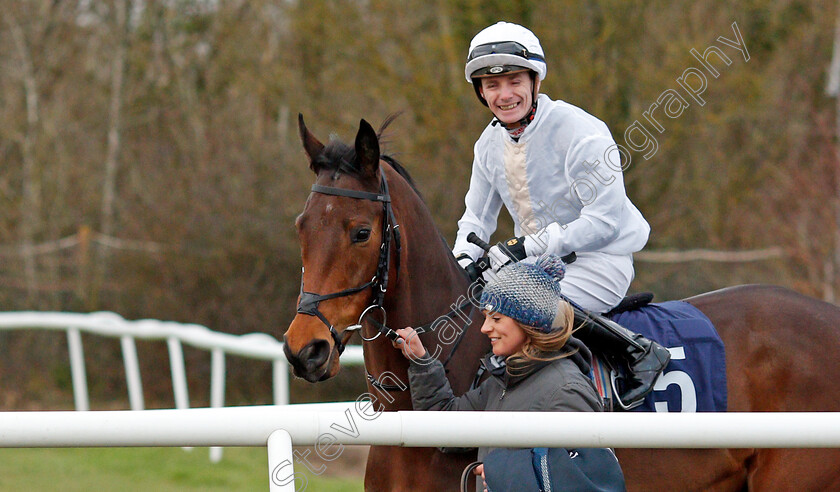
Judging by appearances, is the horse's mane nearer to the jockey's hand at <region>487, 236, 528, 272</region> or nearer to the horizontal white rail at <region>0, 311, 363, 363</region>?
the jockey's hand at <region>487, 236, 528, 272</region>

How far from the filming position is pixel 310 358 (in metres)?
3.00

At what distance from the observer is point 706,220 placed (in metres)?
11.8

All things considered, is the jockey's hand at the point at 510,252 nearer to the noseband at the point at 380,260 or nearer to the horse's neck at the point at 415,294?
the horse's neck at the point at 415,294

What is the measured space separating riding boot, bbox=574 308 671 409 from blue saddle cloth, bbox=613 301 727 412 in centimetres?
9

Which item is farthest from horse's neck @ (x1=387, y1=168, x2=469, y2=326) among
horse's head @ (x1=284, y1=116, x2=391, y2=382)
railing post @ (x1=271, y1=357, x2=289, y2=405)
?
railing post @ (x1=271, y1=357, x2=289, y2=405)

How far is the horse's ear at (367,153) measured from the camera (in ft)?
10.5

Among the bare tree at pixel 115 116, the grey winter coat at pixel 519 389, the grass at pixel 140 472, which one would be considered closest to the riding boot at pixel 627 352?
the grey winter coat at pixel 519 389

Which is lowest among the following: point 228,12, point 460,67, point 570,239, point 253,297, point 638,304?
point 253,297

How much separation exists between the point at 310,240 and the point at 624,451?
1318 mm

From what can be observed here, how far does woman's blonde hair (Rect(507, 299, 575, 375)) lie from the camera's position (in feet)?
8.63

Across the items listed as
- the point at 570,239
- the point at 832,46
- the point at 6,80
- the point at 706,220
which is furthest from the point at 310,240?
the point at 832,46

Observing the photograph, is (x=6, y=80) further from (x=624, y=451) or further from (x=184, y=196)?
(x=624, y=451)

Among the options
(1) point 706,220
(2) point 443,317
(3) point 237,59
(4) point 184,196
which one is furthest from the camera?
(3) point 237,59

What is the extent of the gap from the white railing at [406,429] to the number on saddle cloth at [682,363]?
4.23ft
